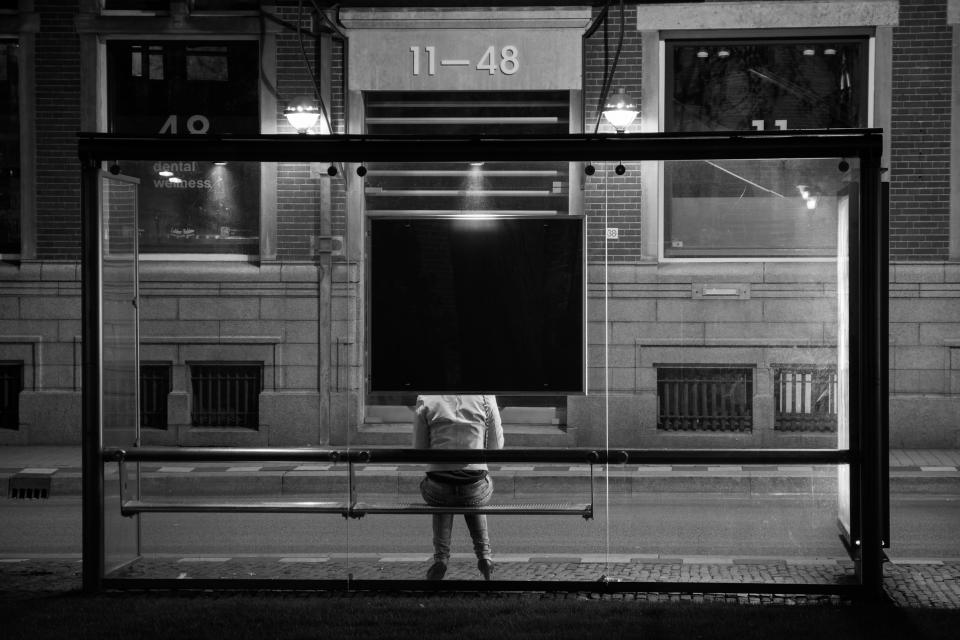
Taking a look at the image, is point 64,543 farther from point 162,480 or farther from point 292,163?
point 292,163

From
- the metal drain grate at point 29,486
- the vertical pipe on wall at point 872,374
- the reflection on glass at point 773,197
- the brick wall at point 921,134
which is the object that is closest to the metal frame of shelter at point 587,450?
the vertical pipe on wall at point 872,374

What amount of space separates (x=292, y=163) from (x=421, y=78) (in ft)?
28.7

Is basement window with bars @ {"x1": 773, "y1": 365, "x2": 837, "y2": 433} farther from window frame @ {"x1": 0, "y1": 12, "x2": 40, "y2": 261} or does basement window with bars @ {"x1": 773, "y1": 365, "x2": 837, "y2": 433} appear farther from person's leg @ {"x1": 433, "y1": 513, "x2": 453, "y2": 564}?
window frame @ {"x1": 0, "y1": 12, "x2": 40, "y2": 261}

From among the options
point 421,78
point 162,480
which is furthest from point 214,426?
point 421,78

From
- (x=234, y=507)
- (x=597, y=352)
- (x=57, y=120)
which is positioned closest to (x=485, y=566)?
(x=597, y=352)

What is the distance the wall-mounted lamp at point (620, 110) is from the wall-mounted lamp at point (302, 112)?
3700 mm

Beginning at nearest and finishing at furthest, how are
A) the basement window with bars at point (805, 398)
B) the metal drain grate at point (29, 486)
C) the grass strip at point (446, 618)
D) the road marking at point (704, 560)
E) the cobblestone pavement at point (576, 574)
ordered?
the grass strip at point (446, 618), the cobblestone pavement at point (576, 574), the basement window with bars at point (805, 398), the road marking at point (704, 560), the metal drain grate at point (29, 486)

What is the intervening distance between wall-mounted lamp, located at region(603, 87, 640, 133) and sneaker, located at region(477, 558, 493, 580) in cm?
898

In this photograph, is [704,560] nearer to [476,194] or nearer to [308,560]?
[308,560]

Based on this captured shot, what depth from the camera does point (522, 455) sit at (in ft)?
24.1

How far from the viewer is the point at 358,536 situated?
26.1 feet

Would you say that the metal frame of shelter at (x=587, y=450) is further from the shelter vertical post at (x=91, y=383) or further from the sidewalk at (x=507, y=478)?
the sidewalk at (x=507, y=478)

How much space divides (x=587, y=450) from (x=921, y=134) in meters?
9.92

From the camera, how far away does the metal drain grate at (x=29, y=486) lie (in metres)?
8.16
